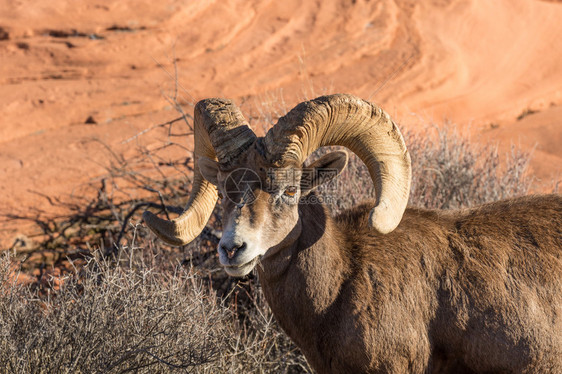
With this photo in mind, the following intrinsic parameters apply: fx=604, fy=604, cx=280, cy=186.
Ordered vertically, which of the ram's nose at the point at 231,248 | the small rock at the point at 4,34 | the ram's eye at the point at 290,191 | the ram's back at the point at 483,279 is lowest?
the ram's back at the point at 483,279

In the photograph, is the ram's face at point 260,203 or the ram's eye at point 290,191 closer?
the ram's face at point 260,203

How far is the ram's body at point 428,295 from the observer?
173 inches

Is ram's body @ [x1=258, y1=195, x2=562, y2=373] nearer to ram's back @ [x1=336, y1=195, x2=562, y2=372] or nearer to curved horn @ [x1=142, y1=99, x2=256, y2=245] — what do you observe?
ram's back @ [x1=336, y1=195, x2=562, y2=372]

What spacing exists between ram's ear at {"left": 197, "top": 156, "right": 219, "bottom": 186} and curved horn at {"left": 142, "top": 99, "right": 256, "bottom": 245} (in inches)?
6.5

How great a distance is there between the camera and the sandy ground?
11492 millimetres

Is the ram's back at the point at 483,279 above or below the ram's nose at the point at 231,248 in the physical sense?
below

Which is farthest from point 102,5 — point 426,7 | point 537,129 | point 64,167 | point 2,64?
point 537,129

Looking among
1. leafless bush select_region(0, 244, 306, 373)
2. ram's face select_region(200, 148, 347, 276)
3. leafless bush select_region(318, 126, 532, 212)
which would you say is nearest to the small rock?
leafless bush select_region(318, 126, 532, 212)

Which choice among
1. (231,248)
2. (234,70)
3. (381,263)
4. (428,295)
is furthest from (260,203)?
(234,70)

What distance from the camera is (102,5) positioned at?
13.3m

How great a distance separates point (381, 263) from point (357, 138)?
3.17 ft

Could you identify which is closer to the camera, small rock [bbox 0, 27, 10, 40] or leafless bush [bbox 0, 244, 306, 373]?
leafless bush [bbox 0, 244, 306, 373]

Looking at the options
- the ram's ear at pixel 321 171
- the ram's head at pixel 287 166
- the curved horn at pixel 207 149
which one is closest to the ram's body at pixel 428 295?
the ram's ear at pixel 321 171

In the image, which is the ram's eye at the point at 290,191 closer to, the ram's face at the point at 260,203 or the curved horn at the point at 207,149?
the ram's face at the point at 260,203
